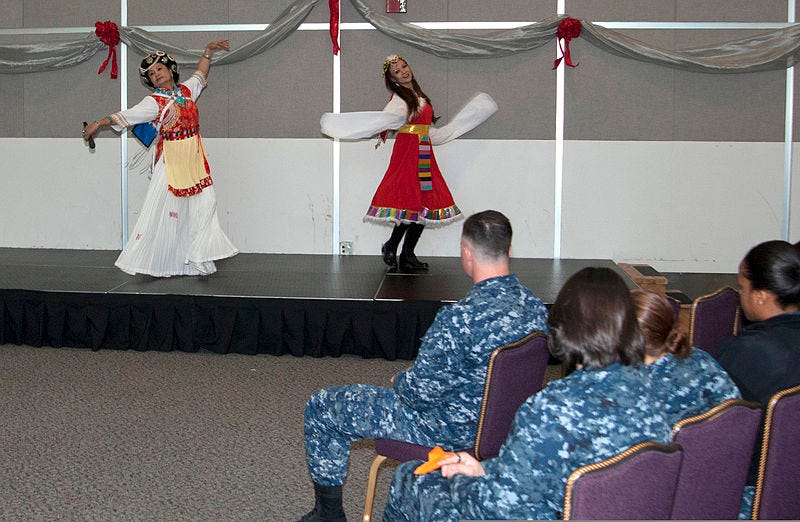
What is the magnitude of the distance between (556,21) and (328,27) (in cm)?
162

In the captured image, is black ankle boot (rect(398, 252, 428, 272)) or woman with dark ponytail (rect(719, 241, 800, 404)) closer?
woman with dark ponytail (rect(719, 241, 800, 404))

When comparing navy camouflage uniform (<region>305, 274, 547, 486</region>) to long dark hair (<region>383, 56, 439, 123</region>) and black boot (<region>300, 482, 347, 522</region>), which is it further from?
long dark hair (<region>383, 56, 439, 123</region>)

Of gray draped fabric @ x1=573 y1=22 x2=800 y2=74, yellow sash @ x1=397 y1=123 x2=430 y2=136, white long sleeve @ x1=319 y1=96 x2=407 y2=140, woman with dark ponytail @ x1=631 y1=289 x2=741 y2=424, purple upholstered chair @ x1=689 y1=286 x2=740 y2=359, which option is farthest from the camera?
gray draped fabric @ x1=573 y1=22 x2=800 y2=74

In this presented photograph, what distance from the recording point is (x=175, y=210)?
208 inches

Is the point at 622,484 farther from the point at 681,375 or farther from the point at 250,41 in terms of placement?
the point at 250,41

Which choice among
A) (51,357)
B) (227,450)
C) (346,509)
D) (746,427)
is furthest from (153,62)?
(746,427)

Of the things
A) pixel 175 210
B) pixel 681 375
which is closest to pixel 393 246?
pixel 175 210

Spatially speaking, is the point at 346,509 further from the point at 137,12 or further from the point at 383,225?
the point at 137,12

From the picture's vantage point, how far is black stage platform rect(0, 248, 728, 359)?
4.67 meters

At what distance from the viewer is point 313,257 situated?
6.39m

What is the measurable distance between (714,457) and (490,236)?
0.97 meters

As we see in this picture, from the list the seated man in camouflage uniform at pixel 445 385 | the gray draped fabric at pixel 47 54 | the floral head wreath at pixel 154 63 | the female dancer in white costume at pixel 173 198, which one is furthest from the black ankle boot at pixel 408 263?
the seated man in camouflage uniform at pixel 445 385

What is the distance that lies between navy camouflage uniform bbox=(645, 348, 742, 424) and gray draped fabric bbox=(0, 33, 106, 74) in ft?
18.8

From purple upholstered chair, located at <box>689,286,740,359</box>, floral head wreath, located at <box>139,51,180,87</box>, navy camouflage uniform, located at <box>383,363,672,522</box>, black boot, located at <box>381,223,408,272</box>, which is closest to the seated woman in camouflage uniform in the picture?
navy camouflage uniform, located at <box>383,363,672,522</box>
